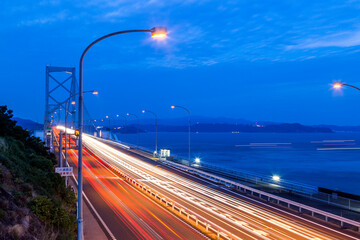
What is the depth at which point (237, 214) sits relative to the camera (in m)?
22.4

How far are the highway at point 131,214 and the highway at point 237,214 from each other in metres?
1.93

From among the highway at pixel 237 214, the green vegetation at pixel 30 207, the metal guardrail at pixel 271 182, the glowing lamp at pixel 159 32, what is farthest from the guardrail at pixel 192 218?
the metal guardrail at pixel 271 182

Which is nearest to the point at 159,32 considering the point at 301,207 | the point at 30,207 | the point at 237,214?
the point at 30,207

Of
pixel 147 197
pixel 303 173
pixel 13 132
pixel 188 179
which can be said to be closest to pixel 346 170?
pixel 303 173

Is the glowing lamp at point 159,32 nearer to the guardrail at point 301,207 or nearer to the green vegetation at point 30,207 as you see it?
the green vegetation at point 30,207

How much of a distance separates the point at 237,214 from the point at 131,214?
7.03 m

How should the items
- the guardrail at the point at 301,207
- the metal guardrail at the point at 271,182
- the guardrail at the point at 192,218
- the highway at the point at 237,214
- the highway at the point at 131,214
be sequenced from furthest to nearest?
the metal guardrail at the point at 271,182 → the guardrail at the point at 301,207 → the highway at the point at 131,214 → the highway at the point at 237,214 → the guardrail at the point at 192,218

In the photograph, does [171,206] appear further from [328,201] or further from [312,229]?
[328,201]

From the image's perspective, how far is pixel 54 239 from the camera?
12320mm

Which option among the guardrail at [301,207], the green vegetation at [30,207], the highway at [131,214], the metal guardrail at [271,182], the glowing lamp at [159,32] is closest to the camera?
the glowing lamp at [159,32]

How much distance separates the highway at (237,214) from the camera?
703 inches

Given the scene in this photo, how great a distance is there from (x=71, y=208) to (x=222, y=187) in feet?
58.4

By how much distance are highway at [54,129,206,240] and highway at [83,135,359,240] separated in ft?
6.33

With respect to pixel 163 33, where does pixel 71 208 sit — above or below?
below
